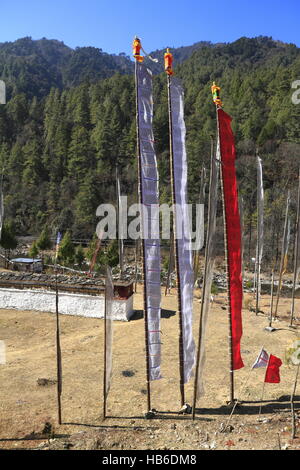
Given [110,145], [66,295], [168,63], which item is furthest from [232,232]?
[110,145]

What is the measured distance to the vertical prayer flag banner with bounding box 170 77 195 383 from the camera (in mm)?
9375

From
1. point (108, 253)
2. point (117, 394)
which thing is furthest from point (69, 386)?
point (108, 253)

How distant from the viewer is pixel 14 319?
58.5ft

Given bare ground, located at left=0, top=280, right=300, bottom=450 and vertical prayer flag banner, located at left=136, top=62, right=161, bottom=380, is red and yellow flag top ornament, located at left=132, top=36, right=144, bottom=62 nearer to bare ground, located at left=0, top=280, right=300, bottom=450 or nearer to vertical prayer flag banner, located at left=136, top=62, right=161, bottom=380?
vertical prayer flag banner, located at left=136, top=62, right=161, bottom=380

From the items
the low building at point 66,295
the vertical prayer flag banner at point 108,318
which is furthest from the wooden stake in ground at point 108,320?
the low building at point 66,295

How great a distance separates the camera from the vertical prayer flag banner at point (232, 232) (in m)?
9.23

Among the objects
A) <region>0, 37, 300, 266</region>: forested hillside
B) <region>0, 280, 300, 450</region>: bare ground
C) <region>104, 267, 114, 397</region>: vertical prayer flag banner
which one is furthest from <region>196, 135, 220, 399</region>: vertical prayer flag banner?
<region>0, 37, 300, 266</region>: forested hillside

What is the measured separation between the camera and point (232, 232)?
9.42 metres

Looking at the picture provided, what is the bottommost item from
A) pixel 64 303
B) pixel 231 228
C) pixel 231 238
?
pixel 64 303

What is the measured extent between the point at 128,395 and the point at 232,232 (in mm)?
5244

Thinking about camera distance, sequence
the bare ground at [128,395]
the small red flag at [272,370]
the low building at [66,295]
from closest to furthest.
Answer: the bare ground at [128,395] < the small red flag at [272,370] < the low building at [66,295]

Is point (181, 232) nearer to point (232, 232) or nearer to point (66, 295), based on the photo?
point (232, 232)

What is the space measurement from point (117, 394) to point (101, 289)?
24.6 feet

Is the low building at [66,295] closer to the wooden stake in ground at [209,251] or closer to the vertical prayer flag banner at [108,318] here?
the vertical prayer flag banner at [108,318]
